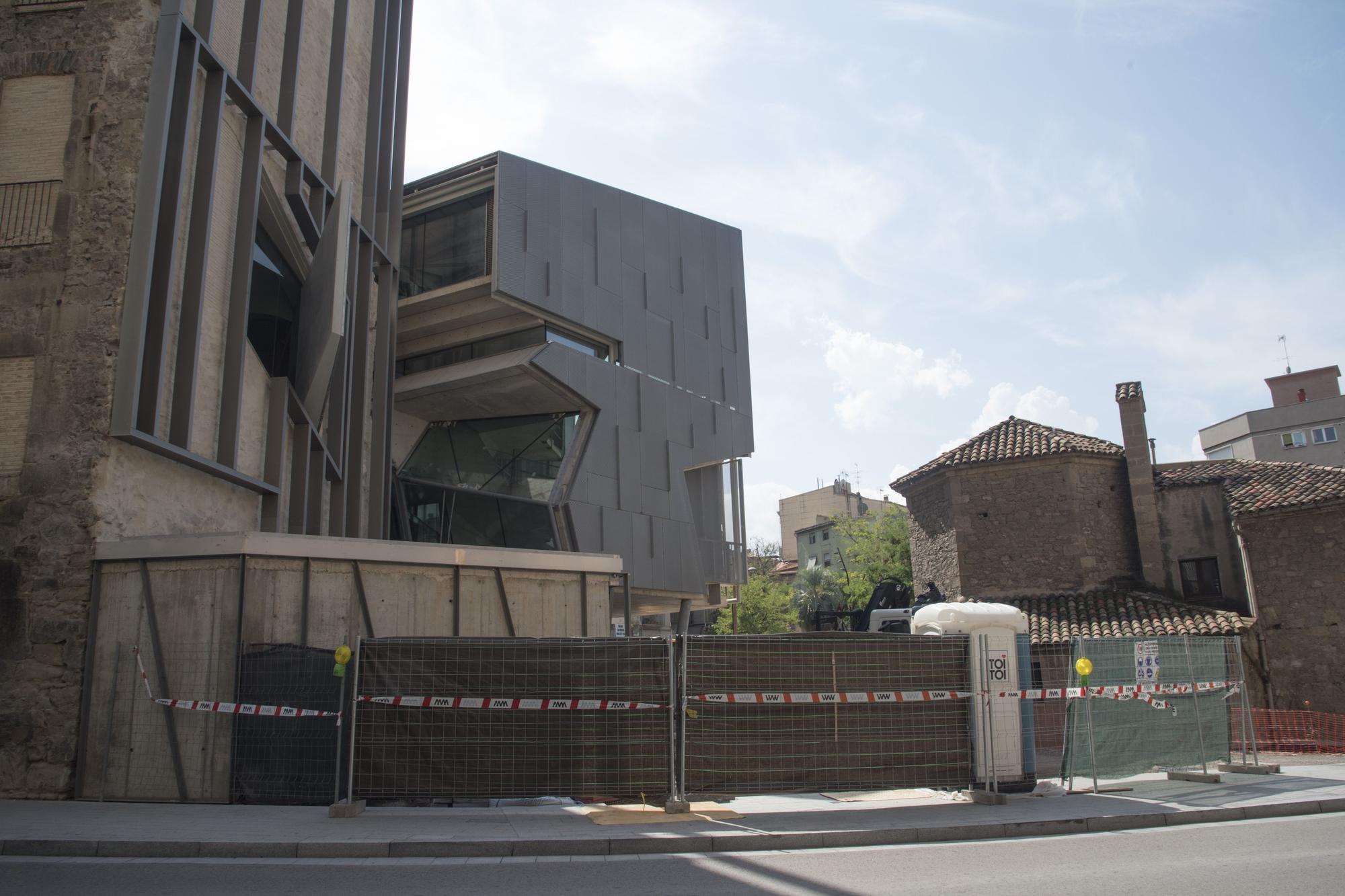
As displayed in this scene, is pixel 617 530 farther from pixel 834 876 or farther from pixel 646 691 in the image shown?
pixel 834 876

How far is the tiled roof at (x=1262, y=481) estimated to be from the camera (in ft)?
75.0

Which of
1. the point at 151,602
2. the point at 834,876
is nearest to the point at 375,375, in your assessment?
the point at 151,602

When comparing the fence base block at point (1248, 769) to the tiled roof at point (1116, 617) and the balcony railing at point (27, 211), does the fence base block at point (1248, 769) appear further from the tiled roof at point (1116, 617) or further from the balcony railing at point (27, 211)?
the balcony railing at point (27, 211)

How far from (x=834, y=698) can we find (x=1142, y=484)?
69.1ft

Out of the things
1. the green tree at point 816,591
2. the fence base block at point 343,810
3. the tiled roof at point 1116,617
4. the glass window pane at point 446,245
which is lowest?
the fence base block at point 343,810

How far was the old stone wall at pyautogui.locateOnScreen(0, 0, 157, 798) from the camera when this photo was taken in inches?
428

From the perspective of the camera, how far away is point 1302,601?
22.3 metres

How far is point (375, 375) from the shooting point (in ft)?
68.5

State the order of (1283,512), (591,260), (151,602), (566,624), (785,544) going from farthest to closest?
(785,544) → (591,260) → (1283,512) → (566,624) → (151,602)

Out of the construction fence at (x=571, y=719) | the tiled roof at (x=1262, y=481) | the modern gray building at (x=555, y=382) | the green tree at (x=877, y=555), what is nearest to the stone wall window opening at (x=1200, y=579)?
the tiled roof at (x=1262, y=481)

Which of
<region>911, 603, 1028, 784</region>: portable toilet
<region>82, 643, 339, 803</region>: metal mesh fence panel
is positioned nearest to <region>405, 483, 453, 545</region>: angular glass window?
<region>82, 643, 339, 803</region>: metal mesh fence panel

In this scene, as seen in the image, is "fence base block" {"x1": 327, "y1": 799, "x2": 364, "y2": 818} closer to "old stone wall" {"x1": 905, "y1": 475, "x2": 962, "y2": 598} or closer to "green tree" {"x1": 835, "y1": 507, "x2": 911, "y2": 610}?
"old stone wall" {"x1": 905, "y1": 475, "x2": 962, "y2": 598}

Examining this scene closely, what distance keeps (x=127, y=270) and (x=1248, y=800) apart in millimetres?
14613

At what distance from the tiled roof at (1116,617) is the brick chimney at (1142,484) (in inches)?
43.8
